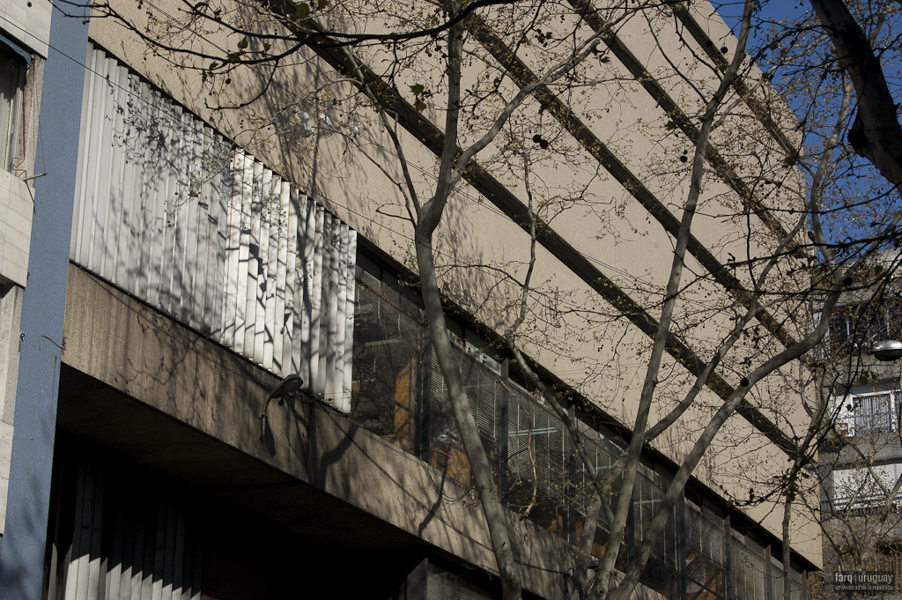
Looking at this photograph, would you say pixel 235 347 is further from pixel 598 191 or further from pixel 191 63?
pixel 598 191

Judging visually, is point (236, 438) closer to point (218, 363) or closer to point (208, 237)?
point (218, 363)

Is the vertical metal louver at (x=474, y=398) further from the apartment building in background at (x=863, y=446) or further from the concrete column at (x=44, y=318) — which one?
the concrete column at (x=44, y=318)

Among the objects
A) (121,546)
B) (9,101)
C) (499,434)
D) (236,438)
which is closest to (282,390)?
(236,438)

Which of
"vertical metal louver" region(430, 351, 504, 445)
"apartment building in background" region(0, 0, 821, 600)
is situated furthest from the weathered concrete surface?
"vertical metal louver" region(430, 351, 504, 445)

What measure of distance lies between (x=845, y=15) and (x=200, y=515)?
8.71m

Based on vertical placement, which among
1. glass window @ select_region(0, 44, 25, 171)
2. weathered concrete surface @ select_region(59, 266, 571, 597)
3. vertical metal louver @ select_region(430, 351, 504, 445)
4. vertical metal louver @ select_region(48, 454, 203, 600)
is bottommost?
vertical metal louver @ select_region(48, 454, 203, 600)

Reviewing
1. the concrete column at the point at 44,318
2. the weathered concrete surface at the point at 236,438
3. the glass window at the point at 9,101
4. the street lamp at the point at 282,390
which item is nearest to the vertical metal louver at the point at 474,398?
the weathered concrete surface at the point at 236,438

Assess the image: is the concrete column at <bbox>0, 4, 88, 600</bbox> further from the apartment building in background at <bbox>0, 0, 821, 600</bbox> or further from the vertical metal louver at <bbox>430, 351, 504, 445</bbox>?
the vertical metal louver at <bbox>430, 351, 504, 445</bbox>

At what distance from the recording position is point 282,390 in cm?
1115

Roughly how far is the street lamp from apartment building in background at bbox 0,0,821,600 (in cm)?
10

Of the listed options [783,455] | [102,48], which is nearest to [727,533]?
[783,455]

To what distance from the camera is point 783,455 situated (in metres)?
28.8

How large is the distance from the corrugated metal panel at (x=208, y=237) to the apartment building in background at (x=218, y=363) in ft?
0.09

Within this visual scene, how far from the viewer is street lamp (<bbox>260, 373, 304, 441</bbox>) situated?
10828mm
